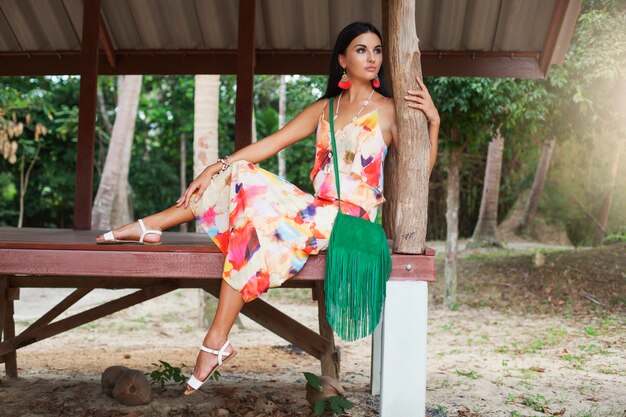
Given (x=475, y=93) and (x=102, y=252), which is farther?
(x=475, y=93)

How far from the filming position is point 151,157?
17828mm

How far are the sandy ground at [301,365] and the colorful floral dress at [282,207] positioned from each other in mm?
1609

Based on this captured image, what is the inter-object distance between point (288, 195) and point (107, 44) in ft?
11.1

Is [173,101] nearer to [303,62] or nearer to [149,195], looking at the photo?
[149,195]

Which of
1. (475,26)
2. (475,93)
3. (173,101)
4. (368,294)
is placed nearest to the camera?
(368,294)

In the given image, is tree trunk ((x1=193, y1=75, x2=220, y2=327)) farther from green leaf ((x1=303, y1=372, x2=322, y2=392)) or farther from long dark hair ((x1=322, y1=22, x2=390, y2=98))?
long dark hair ((x1=322, y1=22, x2=390, y2=98))

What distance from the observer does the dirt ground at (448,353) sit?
16.2ft

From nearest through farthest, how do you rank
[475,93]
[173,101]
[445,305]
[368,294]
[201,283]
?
[368,294] < [201,283] < [475,93] < [445,305] < [173,101]

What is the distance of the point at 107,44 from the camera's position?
609 cm

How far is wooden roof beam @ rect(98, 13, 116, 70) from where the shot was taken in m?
5.93

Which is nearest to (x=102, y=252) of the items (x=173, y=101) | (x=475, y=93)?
(x=475, y=93)

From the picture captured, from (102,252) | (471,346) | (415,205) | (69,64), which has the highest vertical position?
(69,64)

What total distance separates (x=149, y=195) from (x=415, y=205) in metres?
14.9

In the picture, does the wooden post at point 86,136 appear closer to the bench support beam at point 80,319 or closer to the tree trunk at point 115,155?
the bench support beam at point 80,319
